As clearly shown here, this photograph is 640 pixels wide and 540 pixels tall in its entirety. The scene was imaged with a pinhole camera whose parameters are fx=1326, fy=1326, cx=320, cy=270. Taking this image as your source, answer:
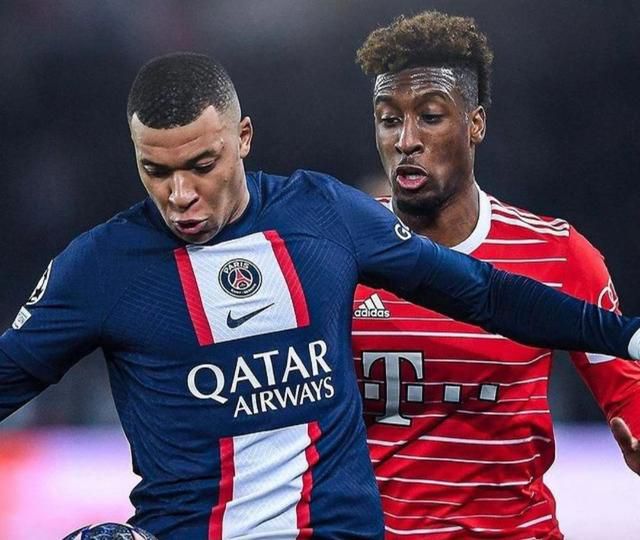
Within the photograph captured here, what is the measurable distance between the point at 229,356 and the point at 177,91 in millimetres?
532

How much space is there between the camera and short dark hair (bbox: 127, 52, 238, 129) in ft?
8.45

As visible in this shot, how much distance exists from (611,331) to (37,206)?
178 inches

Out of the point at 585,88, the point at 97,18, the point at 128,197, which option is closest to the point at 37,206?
the point at 128,197

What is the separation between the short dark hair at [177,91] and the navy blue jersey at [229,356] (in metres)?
0.23

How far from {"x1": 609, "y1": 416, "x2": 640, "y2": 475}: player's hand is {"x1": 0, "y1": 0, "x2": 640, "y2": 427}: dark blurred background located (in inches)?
141

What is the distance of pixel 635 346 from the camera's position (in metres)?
2.71

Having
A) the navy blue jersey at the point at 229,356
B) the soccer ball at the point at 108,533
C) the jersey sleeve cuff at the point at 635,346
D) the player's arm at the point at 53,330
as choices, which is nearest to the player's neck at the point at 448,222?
the navy blue jersey at the point at 229,356

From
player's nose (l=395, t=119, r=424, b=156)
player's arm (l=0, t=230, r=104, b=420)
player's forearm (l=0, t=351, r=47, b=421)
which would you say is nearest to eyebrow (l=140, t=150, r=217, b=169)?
player's arm (l=0, t=230, r=104, b=420)

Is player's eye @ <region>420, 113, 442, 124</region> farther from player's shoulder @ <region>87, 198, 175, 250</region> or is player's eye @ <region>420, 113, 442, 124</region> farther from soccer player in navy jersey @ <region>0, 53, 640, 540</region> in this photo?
player's shoulder @ <region>87, 198, 175, 250</region>

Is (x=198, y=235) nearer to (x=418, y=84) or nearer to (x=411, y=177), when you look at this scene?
Result: (x=411, y=177)

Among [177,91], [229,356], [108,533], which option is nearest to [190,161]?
[177,91]

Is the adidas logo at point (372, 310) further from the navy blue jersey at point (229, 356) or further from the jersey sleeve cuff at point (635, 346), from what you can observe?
the jersey sleeve cuff at point (635, 346)

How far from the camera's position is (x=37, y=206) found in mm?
6738

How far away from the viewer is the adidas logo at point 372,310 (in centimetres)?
330
